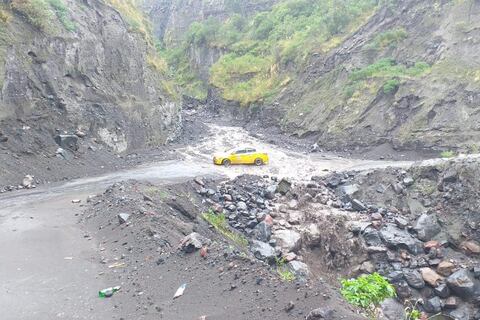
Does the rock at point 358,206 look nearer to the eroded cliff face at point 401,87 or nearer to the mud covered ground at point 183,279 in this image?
the mud covered ground at point 183,279

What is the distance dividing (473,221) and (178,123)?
941 inches

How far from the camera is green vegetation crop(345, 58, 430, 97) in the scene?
3272 centimetres

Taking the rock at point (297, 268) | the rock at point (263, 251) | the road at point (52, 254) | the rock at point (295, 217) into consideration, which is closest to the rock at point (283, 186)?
the rock at point (295, 217)

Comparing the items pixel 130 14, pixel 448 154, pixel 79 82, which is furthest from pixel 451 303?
pixel 130 14

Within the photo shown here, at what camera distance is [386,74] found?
34.2 meters

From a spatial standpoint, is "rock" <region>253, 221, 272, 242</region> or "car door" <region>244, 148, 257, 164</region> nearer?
"rock" <region>253, 221, 272, 242</region>

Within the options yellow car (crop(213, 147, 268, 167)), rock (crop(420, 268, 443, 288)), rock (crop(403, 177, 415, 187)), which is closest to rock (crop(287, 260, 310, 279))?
rock (crop(420, 268, 443, 288))

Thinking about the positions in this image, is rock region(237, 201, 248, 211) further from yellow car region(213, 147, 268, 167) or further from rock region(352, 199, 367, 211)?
yellow car region(213, 147, 268, 167)

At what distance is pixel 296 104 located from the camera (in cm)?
4106

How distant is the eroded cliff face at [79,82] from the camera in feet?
70.7

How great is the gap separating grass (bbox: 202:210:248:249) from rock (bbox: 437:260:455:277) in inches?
258

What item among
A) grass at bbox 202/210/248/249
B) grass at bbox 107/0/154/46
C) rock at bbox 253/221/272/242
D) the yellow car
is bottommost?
the yellow car

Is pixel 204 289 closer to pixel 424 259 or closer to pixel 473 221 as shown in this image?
pixel 424 259

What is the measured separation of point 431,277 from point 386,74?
73.8 feet
